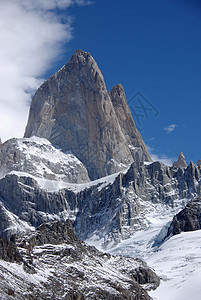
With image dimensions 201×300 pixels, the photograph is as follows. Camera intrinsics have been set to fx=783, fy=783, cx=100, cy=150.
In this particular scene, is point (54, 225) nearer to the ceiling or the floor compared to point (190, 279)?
nearer to the ceiling

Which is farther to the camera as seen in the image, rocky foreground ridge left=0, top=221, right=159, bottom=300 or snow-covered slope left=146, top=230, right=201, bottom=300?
snow-covered slope left=146, top=230, right=201, bottom=300

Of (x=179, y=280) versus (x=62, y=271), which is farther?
(x=179, y=280)

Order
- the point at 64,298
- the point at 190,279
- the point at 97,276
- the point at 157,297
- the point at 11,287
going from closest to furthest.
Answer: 1. the point at 11,287
2. the point at 64,298
3. the point at 97,276
4. the point at 157,297
5. the point at 190,279

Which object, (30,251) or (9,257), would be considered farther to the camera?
(30,251)

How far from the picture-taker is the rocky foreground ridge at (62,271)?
121m

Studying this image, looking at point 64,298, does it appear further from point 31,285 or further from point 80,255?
point 80,255

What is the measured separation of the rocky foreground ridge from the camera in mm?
121125

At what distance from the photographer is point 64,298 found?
12444 centimetres

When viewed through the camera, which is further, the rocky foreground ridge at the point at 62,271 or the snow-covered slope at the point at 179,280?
the snow-covered slope at the point at 179,280

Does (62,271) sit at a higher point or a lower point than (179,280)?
lower

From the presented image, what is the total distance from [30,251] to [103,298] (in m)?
16.1

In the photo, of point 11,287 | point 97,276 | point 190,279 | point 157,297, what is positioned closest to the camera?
point 11,287

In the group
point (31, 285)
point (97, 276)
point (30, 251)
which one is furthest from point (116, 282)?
point (31, 285)

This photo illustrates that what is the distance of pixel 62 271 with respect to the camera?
137m
